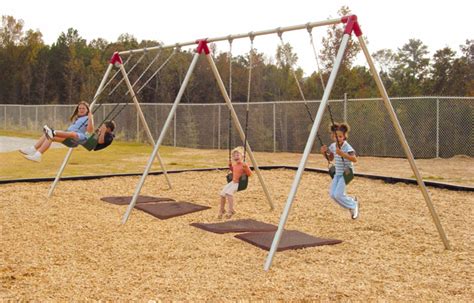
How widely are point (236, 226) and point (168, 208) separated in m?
1.48

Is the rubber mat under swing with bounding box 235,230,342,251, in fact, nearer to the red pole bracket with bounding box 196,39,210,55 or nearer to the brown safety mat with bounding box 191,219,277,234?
the brown safety mat with bounding box 191,219,277,234

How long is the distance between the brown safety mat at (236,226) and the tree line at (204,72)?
6.07ft

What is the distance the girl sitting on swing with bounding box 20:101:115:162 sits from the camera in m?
7.28

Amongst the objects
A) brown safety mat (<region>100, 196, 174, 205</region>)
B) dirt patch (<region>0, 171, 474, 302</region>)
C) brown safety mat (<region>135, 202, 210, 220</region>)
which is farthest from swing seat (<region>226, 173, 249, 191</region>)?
brown safety mat (<region>100, 196, 174, 205</region>)

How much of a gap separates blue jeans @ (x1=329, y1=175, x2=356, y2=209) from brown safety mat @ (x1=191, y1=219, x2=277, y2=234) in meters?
0.84

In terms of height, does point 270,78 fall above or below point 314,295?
above

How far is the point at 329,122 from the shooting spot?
59.8 ft

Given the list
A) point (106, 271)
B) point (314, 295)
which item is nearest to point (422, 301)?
point (314, 295)

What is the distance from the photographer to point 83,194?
29.2 ft

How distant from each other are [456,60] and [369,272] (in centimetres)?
2296

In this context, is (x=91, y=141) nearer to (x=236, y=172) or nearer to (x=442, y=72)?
(x=236, y=172)

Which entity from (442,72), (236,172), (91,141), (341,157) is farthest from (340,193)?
(442,72)

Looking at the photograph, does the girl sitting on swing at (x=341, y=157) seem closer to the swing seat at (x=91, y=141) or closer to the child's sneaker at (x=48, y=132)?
the swing seat at (x=91, y=141)

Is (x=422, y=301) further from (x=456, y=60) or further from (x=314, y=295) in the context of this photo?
(x=456, y=60)
